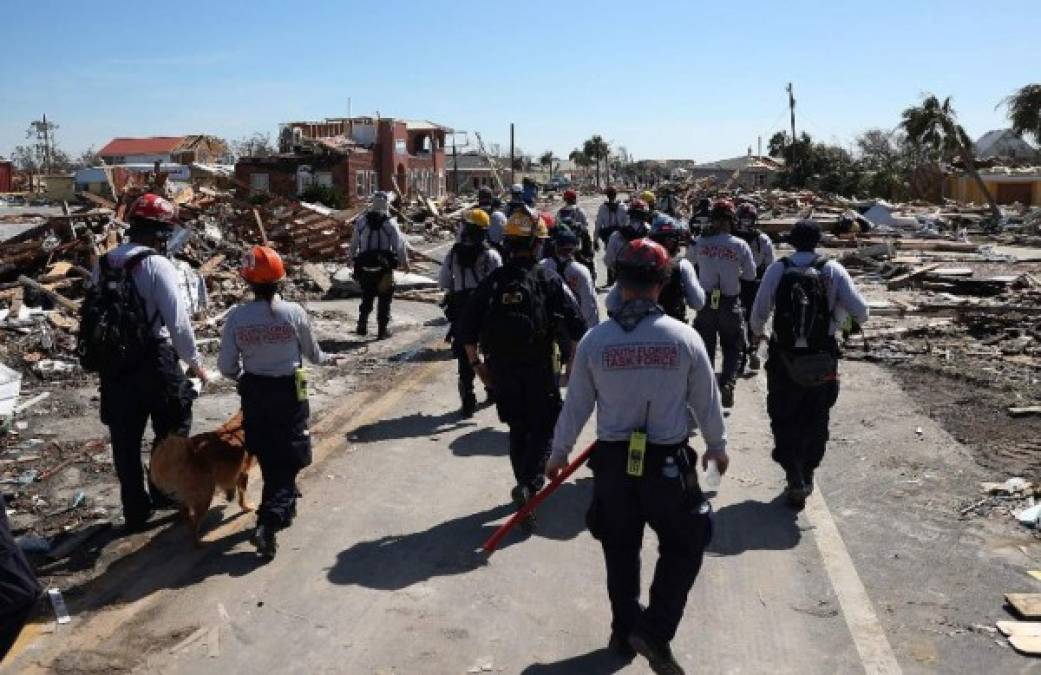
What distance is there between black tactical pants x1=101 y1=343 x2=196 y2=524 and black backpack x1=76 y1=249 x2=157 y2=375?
11 centimetres

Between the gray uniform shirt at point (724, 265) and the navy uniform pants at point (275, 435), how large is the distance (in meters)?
4.47

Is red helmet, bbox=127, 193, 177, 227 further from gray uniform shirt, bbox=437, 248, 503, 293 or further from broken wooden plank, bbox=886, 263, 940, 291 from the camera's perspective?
broken wooden plank, bbox=886, 263, 940, 291

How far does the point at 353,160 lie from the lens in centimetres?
5306

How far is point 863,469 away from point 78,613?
5495 mm

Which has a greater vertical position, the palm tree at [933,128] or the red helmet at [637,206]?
the palm tree at [933,128]

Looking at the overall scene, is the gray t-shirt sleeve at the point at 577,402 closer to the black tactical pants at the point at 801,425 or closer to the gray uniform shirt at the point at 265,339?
the gray uniform shirt at the point at 265,339

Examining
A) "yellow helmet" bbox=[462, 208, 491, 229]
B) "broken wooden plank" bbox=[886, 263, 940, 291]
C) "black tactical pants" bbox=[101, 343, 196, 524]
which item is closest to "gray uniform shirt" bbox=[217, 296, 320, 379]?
"black tactical pants" bbox=[101, 343, 196, 524]

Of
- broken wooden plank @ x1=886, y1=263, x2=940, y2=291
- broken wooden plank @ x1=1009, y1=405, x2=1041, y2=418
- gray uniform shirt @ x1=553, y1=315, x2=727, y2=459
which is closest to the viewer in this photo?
gray uniform shirt @ x1=553, y1=315, x2=727, y2=459

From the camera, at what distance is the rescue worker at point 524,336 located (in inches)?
230

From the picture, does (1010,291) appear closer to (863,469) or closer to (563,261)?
(863,469)

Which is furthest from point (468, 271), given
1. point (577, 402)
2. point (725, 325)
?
point (577, 402)

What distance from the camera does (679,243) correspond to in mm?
7727

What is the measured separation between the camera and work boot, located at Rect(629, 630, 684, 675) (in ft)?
13.4

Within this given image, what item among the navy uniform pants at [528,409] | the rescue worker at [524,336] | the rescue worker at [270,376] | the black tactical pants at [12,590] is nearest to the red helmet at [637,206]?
the rescue worker at [524,336]
